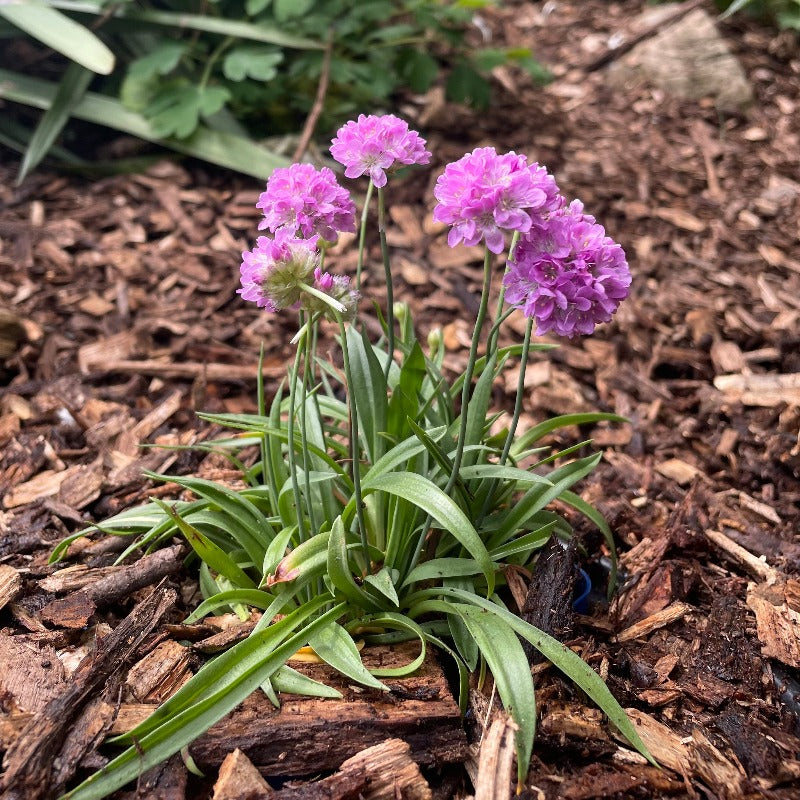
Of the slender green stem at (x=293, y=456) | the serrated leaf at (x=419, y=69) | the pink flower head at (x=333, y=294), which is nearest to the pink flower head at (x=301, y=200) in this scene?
the pink flower head at (x=333, y=294)

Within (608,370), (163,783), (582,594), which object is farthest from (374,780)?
(608,370)

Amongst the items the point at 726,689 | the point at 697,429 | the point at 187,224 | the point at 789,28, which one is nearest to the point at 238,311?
the point at 187,224

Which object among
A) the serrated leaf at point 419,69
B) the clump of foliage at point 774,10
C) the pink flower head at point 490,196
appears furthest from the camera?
the clump of foliage at point 774,10

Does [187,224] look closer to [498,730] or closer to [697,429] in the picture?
[697,429]

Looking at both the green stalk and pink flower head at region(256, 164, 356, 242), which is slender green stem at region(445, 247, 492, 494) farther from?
pink flower head at region(256, 164, 356, 242)

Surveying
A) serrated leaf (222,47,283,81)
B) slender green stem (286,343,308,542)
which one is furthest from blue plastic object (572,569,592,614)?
serrated leaf (222,47,283,81)

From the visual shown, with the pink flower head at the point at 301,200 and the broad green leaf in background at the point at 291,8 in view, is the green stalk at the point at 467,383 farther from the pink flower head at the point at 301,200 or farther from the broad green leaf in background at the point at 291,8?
the broad green leaf in background at the point at 291,8

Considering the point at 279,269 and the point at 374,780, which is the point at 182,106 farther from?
the point at 374,780

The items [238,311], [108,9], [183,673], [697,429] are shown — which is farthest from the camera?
[108,9]
